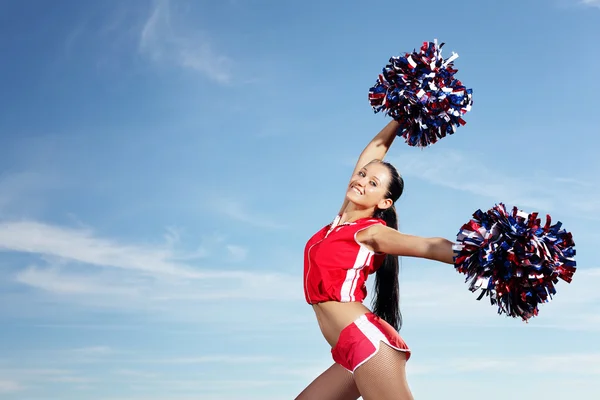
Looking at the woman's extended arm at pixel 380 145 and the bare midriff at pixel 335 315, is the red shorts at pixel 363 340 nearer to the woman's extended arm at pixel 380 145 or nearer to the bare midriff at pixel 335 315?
the bare midriff at pixel 335 315

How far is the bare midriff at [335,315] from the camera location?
4621 millimetres

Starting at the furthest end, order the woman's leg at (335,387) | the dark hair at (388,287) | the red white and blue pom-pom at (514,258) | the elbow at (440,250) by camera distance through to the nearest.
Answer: the dark hair at (388,287) → the woman's leg at (335,387) → the elbow at (440,250) → the red white and blue pom-pom at (514,258)

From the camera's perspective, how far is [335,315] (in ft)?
15.3

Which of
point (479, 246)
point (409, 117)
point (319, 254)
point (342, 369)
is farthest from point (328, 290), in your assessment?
point (409, 117)

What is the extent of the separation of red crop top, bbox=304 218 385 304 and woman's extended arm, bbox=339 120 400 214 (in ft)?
3.02

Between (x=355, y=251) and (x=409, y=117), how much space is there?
128 cm

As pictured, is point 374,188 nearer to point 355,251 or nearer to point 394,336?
point 355,251

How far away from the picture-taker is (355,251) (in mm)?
4734

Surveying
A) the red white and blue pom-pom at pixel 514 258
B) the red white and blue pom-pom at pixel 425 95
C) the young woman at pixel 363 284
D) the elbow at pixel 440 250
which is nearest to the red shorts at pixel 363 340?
the young woman at pixel 363 284

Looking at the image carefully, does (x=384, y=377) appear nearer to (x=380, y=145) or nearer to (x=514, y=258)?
(x=514, y=258)

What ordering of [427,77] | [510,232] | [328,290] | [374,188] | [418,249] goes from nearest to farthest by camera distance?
[510,232]
[418,249]
[328,290]
[374,188]
[427,77]

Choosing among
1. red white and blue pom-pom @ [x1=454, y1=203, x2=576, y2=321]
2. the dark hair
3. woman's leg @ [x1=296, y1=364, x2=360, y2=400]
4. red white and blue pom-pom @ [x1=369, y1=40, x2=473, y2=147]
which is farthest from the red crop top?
red white and blue pom-pom @ [x1=369, y1=40, x2=473, y2=147]

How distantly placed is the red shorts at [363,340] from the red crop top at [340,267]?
0.64 ft

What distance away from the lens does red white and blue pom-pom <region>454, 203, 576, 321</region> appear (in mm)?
3934
